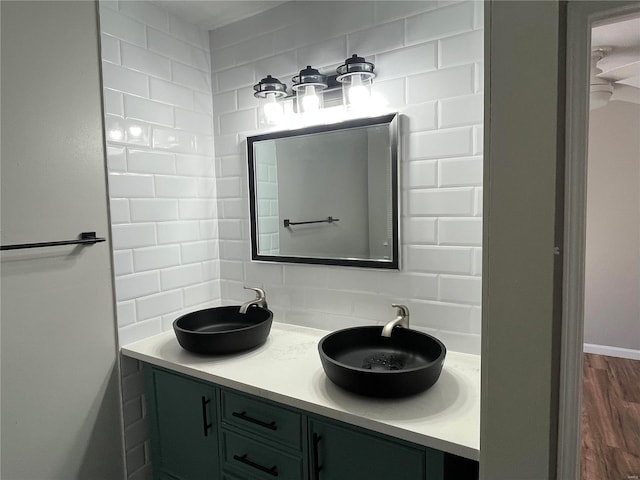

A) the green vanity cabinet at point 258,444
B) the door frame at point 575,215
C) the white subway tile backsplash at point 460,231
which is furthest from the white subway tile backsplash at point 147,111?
the door frame at point 575,215

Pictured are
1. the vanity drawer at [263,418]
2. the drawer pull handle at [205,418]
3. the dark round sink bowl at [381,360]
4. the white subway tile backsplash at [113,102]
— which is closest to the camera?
the dark round sink bowl at [381,360]

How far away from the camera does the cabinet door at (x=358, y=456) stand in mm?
1113

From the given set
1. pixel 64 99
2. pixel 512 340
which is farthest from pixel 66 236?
pixel 512 340

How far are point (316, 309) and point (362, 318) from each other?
24cm

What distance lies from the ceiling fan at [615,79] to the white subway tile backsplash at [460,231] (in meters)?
0.71

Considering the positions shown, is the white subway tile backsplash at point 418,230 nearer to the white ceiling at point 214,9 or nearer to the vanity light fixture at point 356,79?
the vanity light fixture at point 356,79

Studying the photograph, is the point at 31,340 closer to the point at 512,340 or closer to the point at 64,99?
the point at 64,99

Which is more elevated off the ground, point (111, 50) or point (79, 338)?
point (111, 50)

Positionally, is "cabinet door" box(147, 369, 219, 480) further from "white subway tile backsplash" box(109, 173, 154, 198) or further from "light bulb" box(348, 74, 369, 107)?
"light bulb" box(348, 74, 369, 107)

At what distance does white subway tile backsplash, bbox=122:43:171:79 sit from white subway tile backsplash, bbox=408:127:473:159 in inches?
45.7

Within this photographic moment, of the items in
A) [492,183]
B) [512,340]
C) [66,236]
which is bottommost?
[512,340]

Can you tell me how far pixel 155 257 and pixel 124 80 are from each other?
0.77m

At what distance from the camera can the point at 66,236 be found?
1.51 metres

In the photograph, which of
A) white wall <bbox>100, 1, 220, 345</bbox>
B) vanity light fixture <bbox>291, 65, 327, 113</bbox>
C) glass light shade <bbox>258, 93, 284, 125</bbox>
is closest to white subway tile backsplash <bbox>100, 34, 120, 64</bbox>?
white wall <bbox>100, 1, 220, 345</bbox>
